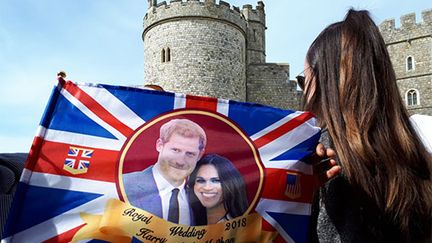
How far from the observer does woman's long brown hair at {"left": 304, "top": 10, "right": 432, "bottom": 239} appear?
1576 mm

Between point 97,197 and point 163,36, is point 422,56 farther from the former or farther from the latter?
point 97,197

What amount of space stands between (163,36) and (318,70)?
51.6 ft

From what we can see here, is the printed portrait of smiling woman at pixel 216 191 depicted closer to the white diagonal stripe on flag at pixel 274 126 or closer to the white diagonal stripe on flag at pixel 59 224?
the white diagonal stripe on flag at pixel 274 126

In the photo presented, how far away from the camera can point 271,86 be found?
62.5 ft

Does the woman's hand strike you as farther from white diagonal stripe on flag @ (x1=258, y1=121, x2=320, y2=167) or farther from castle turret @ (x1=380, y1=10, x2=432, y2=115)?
castle turret @ (x1=380, y1=10, x2=432, y2=115)

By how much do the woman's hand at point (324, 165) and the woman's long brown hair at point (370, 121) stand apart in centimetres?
5

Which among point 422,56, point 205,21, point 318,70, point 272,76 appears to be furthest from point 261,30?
point 318,70

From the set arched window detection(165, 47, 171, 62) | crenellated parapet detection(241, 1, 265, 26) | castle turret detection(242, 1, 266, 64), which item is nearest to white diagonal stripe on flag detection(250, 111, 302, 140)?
arched window detection(165, 47, 171, 62)

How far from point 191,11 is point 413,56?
14157 mm

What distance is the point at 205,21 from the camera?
16875 mm

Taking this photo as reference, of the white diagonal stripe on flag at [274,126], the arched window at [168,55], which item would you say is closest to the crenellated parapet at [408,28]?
the arched window at [168,55]

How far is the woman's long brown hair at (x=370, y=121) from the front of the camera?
62.1 inches

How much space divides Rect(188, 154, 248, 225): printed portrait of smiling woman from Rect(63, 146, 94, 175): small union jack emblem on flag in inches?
14.4

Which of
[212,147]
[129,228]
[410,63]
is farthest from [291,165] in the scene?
[410,63]
